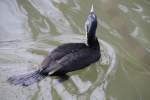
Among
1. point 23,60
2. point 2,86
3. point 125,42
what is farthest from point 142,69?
point 2,86

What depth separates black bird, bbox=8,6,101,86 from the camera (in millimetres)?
5749

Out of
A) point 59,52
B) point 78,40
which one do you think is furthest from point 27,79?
point 78,40

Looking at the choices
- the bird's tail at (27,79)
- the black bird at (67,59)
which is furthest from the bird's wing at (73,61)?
the bird's tail at (27,79)

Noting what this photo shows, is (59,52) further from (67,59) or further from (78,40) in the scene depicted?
(78,40)

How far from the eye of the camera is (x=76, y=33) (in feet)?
23.9

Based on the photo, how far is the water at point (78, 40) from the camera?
580cm

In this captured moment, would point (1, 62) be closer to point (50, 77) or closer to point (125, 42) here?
point (50, 77)

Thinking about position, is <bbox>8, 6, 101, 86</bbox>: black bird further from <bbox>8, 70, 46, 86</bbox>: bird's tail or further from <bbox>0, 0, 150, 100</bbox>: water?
<bbox>0, 0, 150, 100</bbox>: water

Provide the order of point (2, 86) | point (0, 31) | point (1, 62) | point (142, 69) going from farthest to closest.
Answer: point (0, 31) → point (142, 69) → point (1, 62) → point (2, 86)

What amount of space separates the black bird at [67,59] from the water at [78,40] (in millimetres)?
114

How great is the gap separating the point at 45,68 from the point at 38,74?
13cm

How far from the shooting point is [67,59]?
19.7ft

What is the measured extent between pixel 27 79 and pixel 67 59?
2.30ft

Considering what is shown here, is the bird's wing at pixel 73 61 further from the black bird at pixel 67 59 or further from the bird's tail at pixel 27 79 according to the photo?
the bird's tail at pixel 27 79
